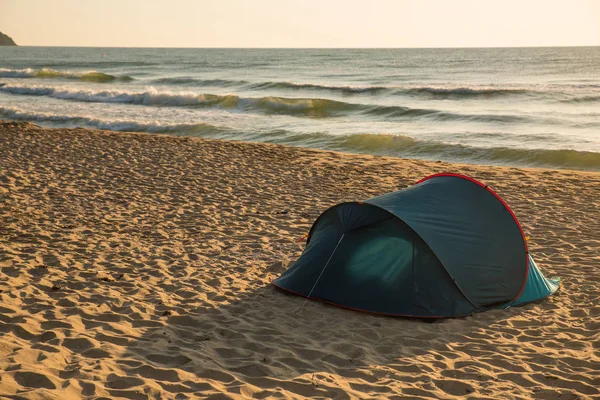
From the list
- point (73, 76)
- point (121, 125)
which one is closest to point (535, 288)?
point (121, 125)

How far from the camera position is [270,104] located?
29062 millimetres

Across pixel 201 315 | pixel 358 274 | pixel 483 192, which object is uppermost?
pixel 483 192

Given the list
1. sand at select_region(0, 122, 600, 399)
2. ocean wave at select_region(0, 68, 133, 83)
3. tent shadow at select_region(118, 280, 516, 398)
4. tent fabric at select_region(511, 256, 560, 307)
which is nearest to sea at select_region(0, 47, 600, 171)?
sand at select_region(0, 122, 600, 399)

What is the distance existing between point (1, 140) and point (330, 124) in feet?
40.1

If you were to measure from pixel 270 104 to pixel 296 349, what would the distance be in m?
24.3

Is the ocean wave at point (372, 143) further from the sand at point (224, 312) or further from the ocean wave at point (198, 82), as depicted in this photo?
the ocean wave at point (198, 82)

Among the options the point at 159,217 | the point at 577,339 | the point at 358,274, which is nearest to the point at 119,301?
the point at 358,274

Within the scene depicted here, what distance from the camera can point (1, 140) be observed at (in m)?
15.4

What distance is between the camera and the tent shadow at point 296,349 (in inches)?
191

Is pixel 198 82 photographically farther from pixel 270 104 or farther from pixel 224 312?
pixel 224 312

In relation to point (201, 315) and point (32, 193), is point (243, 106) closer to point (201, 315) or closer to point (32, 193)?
point (32, 193)

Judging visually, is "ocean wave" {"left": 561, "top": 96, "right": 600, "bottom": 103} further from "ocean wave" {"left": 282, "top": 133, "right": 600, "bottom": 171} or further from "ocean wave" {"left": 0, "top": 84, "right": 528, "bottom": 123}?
"ocean wave" {"left": 282, "top": 133, "right": 600, "bottom": 171}

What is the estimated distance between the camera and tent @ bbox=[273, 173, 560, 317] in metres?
6.36

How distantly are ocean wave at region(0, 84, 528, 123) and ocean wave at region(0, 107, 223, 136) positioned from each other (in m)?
6.58
